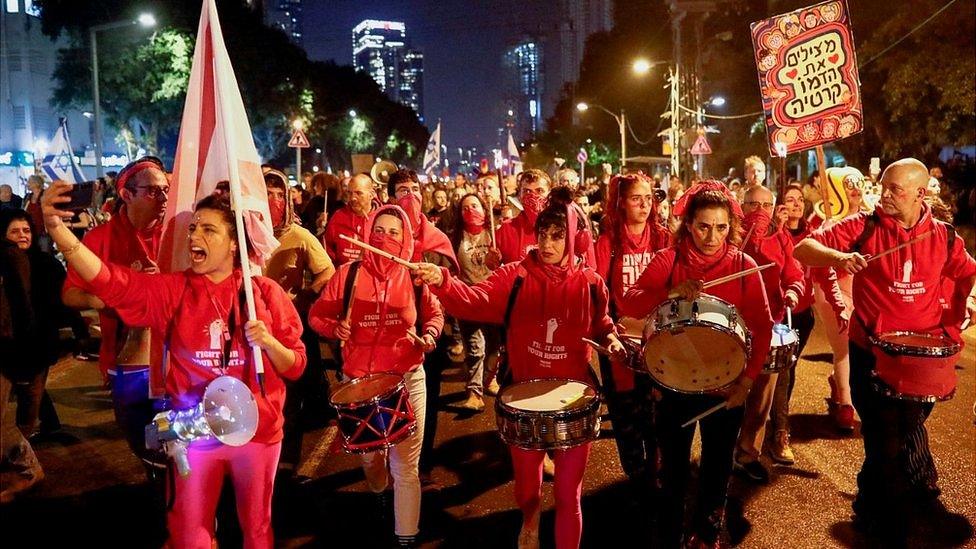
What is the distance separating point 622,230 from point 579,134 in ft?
226

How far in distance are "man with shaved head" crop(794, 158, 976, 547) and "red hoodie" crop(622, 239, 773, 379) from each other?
2.38ft

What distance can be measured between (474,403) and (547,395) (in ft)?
12.6

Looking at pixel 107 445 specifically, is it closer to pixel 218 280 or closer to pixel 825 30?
pixel 218 280

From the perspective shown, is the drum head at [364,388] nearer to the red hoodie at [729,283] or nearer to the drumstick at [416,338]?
the drumstick at [416,338]

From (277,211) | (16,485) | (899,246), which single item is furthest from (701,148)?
(16,485)

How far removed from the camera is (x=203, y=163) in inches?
154

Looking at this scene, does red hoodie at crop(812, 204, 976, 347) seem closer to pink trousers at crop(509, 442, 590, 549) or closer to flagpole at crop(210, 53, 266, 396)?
pink trousers at crop(509, 442, 590, 549)

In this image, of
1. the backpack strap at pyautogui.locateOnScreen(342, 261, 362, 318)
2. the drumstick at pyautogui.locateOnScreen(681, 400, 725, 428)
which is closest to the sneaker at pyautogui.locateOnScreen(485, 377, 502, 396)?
the backpack strap at pyautogui.locateOnScreen(342, 261, 362, 318)

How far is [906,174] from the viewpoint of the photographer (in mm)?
4645

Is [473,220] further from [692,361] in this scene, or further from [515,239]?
[692,361]

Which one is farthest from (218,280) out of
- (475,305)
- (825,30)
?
(825,30)

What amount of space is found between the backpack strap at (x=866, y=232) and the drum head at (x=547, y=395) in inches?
83.2

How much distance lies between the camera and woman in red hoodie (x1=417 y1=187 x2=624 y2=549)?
4.14 m

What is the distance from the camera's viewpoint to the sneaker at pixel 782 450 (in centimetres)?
600
